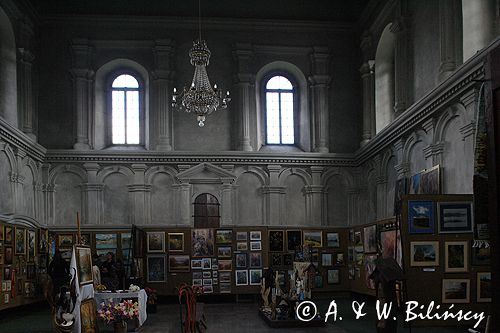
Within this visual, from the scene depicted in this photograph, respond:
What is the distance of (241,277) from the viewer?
22469 mm

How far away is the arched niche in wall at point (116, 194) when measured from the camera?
24188 millimetres

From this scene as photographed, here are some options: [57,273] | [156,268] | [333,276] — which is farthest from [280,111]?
[57,273]

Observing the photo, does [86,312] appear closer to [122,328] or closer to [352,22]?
[122,328]

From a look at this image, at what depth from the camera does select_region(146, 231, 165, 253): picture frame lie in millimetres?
22609

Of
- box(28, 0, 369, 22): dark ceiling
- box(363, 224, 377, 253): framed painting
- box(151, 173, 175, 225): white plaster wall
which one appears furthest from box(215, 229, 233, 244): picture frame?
box(28, 0, 369, 22): dark ceiling

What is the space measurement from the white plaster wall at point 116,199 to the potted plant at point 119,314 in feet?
35.3

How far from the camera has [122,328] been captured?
1345 cm

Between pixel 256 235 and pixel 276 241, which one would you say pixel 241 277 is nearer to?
pixel 256 235

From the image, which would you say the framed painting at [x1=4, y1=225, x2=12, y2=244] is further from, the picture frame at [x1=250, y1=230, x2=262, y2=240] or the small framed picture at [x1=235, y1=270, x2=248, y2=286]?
the picture frame at [x1=250, y1=230, x2=262, y2=240]

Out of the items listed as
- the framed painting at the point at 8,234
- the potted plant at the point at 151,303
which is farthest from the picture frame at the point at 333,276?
the framed painting at the point at 8,234

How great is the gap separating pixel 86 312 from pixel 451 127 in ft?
31.9

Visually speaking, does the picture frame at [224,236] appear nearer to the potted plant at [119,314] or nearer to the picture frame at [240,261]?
the picture frame at [240,261]

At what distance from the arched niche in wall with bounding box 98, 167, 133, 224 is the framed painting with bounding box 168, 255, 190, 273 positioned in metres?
2.72

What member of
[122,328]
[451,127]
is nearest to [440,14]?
[451,127]
